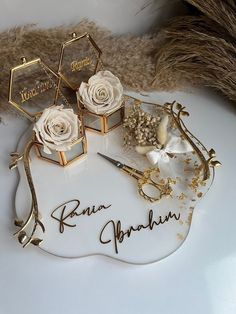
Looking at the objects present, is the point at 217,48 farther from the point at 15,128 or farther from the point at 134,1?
the point at 15,128

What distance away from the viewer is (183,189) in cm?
79

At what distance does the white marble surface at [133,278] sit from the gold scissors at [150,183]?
71 mm

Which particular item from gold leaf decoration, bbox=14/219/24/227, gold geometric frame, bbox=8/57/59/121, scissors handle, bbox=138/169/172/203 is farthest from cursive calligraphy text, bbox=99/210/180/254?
gold geometric frame, bbox=8/57/59/121

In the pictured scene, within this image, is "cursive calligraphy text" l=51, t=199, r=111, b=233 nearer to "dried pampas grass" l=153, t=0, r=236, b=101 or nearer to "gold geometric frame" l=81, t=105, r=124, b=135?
"gold geometric frame" l=81, t=105, r=124, b=135

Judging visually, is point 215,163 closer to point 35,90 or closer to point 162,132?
point 162,132

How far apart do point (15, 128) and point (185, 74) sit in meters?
0.38

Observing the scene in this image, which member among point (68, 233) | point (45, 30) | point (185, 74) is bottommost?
point (68, 233)

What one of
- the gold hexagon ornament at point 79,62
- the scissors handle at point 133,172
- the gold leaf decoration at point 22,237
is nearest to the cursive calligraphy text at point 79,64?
the gold hexagon ornament at point 79,62

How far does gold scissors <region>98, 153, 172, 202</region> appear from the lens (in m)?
A: 0.77

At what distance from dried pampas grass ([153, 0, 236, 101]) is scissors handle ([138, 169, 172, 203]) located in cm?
25

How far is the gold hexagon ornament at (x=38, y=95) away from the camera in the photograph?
2.65ft

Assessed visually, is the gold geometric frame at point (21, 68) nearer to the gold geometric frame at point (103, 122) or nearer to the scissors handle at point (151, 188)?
the gold geometric frame at point (103, 122)

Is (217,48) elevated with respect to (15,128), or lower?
elevated

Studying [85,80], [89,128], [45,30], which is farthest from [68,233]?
[45,30]
